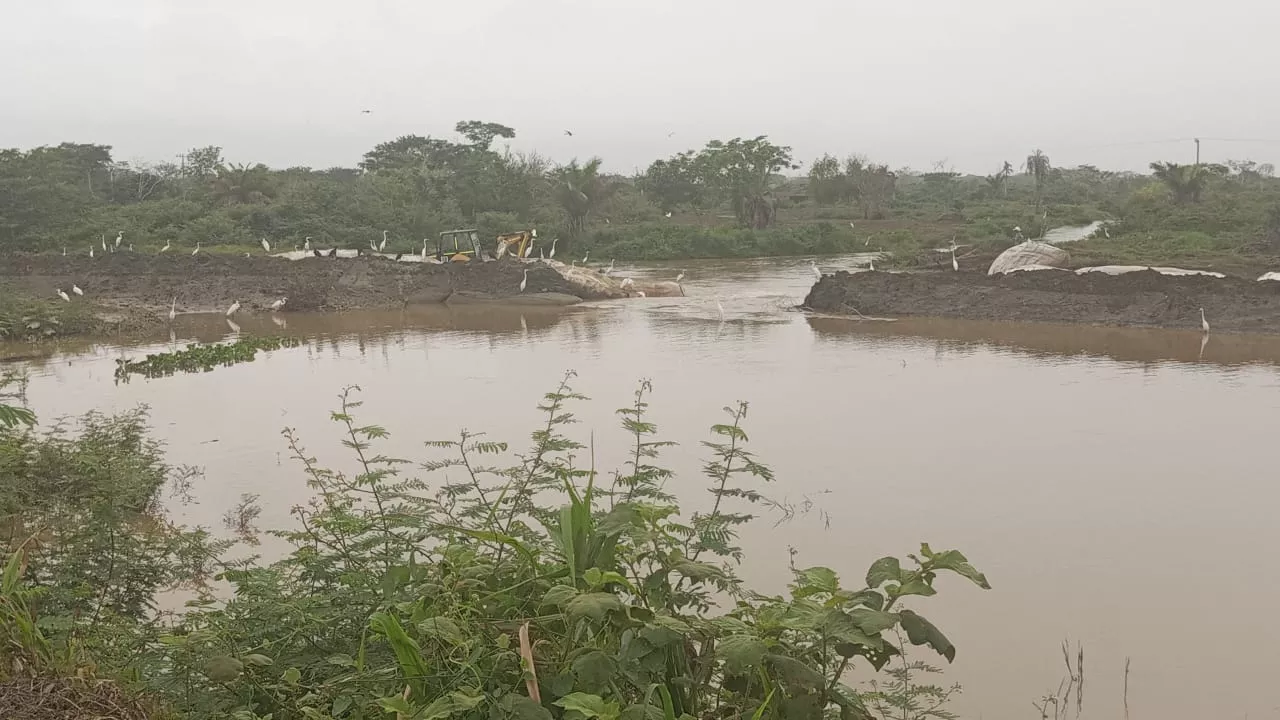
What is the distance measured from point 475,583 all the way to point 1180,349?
1480 centimetres

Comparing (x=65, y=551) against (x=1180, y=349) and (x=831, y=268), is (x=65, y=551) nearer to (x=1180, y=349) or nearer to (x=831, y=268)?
(x=1180, y=349)

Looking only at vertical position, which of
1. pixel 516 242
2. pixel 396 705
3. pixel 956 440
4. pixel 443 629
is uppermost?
pixel 516 242

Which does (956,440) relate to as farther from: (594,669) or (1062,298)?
(1062,298)

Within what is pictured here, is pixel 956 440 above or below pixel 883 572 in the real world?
below

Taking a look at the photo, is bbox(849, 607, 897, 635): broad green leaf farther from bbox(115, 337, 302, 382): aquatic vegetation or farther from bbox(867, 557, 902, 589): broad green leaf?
bbox(115, 337, 302, 382): aquatic vegetation

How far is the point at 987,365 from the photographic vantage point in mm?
13414

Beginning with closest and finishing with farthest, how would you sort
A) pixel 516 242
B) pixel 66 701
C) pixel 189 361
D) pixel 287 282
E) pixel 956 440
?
pixel 66 701 < pixel 956 440 < pixel 189 361 < pixel 287 282 < pixel 516 242

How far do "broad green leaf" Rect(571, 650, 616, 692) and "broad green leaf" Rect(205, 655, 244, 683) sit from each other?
1000 mm

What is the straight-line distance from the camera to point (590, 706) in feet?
6.86

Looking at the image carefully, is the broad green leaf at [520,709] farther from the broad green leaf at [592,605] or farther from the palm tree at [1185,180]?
the palm tree at [1185,180]

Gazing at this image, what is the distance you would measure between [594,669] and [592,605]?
18cm

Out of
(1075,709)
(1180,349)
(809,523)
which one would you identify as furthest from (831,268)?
(1075,709)

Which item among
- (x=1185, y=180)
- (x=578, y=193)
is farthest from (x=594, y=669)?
(x=1185, y=180)

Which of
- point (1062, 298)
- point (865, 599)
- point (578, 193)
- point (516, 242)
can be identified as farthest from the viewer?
point (578, 193)
